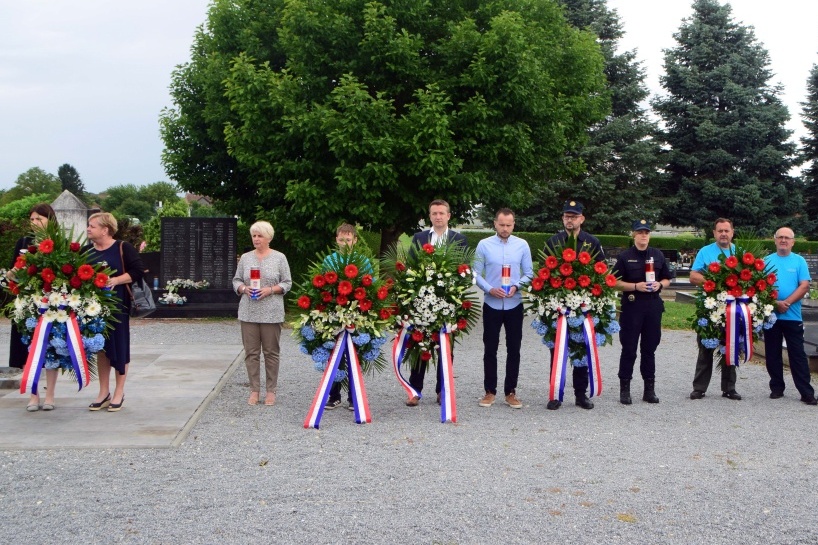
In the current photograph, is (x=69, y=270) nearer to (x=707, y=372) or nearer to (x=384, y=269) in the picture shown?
(x=384, y=269)

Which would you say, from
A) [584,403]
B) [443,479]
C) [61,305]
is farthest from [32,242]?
[584,403]

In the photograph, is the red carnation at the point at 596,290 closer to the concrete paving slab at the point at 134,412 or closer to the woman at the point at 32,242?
the concrete paving slab at the point at 134,412

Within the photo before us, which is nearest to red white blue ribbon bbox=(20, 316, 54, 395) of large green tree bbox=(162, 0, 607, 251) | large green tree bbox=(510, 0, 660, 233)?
large green tree bbox=(162, 0, 607, 251)

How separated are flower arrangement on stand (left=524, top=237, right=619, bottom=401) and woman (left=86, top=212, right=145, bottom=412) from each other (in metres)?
3.75

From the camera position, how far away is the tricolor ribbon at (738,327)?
855 cm

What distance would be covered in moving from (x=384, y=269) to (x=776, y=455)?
12.3 ft

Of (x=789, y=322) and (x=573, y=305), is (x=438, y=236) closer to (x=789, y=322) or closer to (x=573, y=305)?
(x=573, y=305)

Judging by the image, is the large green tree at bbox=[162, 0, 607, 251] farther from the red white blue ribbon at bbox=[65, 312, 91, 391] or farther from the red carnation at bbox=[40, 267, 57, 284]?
the red white blue ribbon at bbox=[65, 312, 91, 391]

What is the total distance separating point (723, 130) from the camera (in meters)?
38.6

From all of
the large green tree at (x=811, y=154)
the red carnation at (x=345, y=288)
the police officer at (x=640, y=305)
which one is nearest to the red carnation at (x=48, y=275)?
the red carnation at (x=345, y=288)

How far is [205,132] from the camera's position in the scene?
19.5m

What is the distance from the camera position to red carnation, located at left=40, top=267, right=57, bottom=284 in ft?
24.2

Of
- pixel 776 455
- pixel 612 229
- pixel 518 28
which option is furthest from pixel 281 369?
pixel 612 229

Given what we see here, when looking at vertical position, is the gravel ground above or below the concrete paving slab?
below
